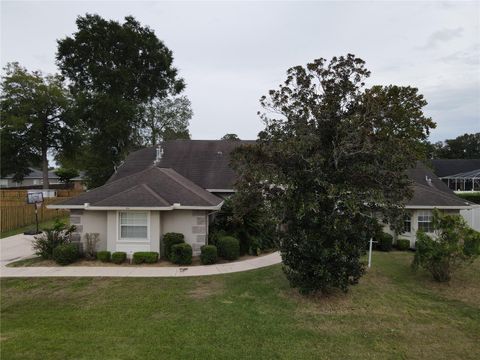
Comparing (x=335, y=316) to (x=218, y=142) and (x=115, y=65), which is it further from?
(x=115, y=65)

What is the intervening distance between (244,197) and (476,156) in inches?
3252

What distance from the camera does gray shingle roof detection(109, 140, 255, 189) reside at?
2016 centimetres

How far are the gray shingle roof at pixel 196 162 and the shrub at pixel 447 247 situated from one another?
11.3 meters

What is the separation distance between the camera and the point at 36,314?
7.76 meters

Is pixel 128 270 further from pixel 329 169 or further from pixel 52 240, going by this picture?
pixel 329 169

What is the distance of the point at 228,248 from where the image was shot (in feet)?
43.8

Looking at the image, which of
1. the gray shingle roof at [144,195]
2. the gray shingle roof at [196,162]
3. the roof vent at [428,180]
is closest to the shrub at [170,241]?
the gray shingle roof at [144,195]

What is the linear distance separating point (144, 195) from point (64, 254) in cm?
378

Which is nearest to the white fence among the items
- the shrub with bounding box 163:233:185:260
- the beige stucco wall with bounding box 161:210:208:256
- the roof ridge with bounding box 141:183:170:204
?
the beige stucco wall with bounding box 161:210:208:256

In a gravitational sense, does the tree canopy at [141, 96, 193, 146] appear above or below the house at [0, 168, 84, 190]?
above

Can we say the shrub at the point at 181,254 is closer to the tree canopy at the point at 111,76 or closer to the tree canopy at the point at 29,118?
the tree canopy at the point at 111,76

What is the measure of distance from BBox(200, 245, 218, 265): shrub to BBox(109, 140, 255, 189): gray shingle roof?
6.86m

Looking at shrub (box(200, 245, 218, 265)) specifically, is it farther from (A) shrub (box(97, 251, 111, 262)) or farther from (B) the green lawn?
(A) shrub (box(97, 251, 111, 262))

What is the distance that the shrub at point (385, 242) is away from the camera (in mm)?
15719
